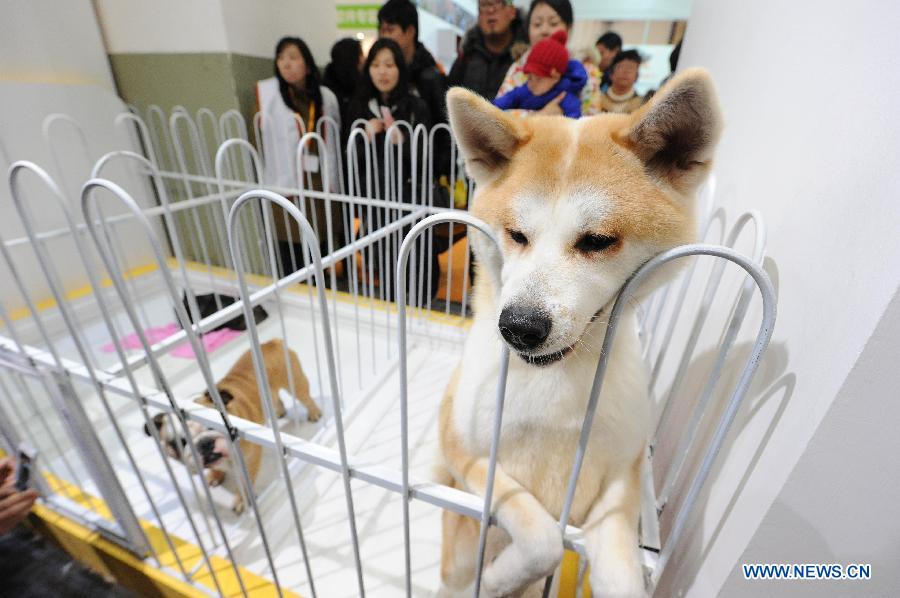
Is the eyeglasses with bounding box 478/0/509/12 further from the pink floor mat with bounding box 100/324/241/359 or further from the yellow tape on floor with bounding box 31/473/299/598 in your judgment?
the yellow tape on floor with bounding box 31/473/299/598

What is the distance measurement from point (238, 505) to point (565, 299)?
3.93ft

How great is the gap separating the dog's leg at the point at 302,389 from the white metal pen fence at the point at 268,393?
6 cm

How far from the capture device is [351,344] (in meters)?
1.88

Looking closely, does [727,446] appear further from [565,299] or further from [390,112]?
[390,112]

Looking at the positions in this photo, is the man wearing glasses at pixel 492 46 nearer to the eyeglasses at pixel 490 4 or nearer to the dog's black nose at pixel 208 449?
the eyeglasses at pixel 490 4

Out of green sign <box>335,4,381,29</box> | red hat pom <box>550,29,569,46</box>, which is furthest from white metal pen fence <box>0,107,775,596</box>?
green sign <box>335,4,381,29</box>

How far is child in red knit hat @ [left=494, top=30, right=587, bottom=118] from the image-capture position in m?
1.61

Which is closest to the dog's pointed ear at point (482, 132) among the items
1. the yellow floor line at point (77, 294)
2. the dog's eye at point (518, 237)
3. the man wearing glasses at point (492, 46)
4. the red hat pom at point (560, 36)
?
the dog's eye at point (518, 237)

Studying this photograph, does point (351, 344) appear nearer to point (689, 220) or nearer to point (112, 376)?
point (112, 376)

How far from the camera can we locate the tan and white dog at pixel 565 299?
0.46 meters

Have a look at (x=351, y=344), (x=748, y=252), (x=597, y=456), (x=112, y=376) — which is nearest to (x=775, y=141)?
(x=748, y=252)

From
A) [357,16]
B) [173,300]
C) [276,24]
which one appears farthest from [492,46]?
[173,300]

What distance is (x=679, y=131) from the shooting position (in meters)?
0.49

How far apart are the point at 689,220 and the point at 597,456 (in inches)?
15.5
